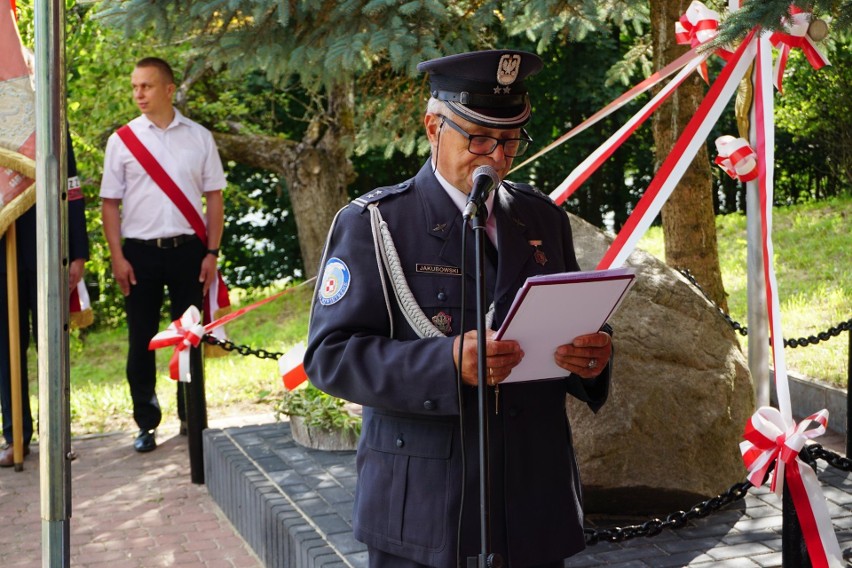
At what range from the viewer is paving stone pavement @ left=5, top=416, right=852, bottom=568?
438 cm

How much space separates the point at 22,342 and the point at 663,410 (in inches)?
156

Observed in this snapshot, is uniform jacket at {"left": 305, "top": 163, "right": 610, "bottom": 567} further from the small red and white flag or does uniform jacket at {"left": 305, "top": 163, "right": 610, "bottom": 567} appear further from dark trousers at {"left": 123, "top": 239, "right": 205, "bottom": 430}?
dark trousers at {"left": 123, "top": 239, "right": 205, "bottom": 430}

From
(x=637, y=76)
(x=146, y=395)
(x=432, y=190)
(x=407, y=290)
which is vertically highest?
(x=637, y=76)

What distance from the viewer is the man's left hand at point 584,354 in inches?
96.4

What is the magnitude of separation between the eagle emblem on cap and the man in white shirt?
4.30m

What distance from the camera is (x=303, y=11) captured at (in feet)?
21.2

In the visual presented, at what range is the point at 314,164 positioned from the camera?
12.4 m

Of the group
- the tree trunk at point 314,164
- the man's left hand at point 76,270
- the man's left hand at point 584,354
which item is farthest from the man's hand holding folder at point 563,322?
the tree trunk at point 314,164

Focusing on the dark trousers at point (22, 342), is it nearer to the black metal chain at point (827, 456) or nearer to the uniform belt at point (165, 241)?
the uniform belt at point (165, 241)

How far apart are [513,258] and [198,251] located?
4.50m

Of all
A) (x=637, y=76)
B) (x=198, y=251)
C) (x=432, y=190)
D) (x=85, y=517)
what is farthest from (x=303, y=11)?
(x=637, y=76)

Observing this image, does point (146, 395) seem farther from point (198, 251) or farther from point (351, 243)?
point (351, 243)

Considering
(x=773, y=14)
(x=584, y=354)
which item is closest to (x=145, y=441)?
(x=773, y=14)

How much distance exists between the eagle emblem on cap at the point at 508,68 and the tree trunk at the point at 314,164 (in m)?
9.58
